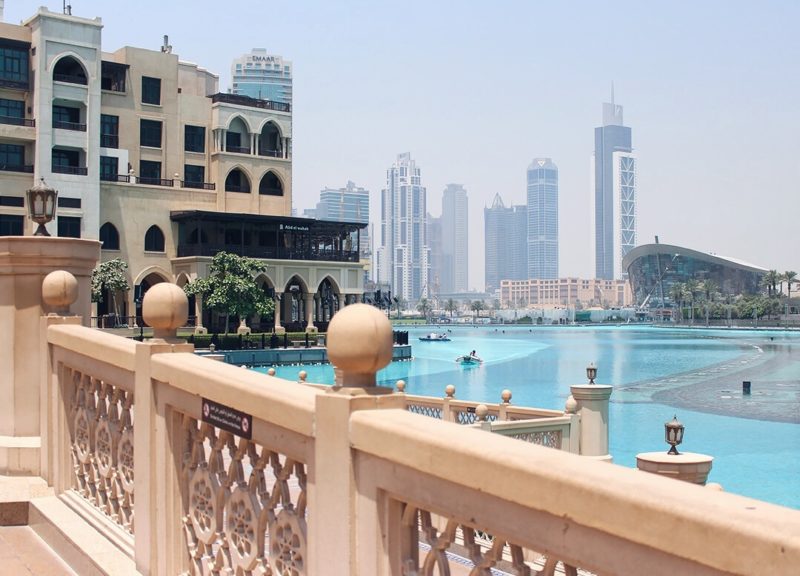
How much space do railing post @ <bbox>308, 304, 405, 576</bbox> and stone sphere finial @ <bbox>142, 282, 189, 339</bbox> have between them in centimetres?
152

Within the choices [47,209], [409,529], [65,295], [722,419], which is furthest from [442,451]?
[722,419]

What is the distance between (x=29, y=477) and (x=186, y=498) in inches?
110

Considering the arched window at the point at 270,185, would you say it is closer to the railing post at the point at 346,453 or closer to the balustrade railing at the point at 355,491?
the balustrade railing at the point at 355,491

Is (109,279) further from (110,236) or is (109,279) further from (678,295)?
(678,295)

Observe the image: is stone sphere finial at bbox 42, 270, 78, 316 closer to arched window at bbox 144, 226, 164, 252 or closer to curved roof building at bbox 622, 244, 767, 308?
arched window at bbox 144, 226, 164, 252

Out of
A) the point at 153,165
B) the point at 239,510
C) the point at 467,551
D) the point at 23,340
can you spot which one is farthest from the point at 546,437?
the point at 153,165

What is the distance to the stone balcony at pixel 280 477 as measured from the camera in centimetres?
179

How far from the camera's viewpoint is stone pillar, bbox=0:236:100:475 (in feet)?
20.2

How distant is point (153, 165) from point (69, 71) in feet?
23.3

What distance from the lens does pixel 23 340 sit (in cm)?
619

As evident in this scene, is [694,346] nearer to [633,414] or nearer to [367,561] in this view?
[633,414]

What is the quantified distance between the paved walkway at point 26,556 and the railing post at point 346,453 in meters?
2.76

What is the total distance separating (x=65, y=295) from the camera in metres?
5.99

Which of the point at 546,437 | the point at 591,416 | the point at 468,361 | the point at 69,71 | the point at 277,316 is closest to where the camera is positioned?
the point at 546,437
